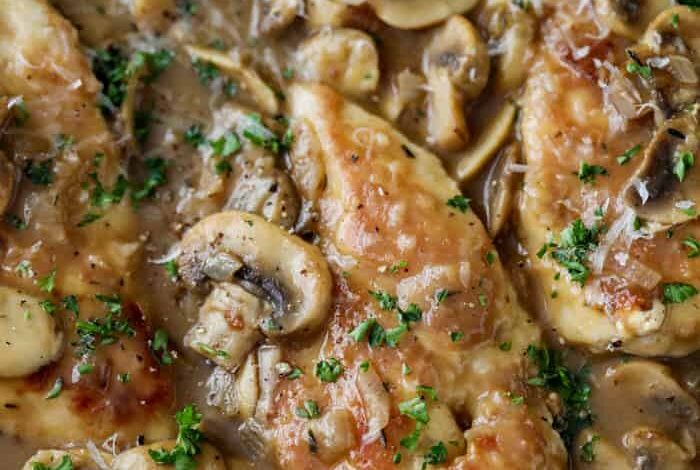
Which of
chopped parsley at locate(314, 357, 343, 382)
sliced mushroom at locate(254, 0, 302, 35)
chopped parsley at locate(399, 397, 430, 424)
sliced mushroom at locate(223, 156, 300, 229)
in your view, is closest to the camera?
chopped parsley at locate(399, 397, 430, 424)

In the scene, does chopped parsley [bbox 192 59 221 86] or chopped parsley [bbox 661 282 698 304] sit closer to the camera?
chopped parsley [bbox 661 282 698 304]

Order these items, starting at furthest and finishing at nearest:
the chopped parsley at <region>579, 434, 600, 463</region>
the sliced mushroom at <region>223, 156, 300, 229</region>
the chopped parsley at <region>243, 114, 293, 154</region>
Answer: the chopped parsley at <region>243, 114, 293, 154</region>, the sliced mushroom at <region>223, 156, 300, 229</region>, the chopped parsley at <region>579, 434, 600, 463</region>

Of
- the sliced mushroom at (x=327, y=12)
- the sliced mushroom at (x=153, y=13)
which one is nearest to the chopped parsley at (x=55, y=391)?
the sliced mushroom at (x=153, y=13)

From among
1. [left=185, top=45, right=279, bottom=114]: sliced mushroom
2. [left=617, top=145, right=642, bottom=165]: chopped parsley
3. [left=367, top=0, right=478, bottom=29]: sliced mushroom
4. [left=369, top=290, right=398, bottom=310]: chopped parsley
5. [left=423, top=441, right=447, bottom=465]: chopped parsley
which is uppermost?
[left=367, top=0, right=478, bottom=29]: sliced mushroom

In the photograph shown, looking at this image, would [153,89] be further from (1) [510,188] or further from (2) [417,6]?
(1) [510,188]

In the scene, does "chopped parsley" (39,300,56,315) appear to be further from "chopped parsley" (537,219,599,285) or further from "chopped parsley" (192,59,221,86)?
"chopped parsley" (537,219,599,285)

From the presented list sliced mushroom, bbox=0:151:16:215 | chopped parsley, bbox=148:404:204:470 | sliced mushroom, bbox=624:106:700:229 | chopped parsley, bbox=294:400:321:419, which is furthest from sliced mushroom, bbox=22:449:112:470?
sliced mushroom, bbox=624:106:700:229

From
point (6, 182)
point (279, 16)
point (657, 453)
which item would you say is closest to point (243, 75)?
point (279, 16)

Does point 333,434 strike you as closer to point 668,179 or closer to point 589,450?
point 589,450
